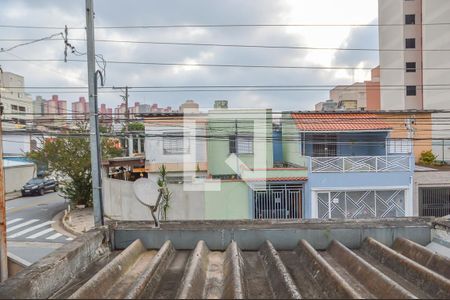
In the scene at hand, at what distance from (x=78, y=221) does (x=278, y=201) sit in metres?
10.7

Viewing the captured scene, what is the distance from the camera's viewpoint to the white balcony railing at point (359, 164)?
44.7 ft

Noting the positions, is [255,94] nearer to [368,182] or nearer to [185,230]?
[368,182]

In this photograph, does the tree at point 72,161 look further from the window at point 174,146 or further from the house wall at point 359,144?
the house wall at point 359,144

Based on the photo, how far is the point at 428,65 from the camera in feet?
97.5

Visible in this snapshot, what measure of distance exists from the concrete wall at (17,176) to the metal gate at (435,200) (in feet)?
98.9

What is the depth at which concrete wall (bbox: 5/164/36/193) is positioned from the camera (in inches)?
1133

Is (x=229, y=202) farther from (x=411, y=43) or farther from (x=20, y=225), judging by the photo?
(x=411, y=43)

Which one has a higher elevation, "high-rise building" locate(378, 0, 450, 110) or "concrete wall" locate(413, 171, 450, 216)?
"high-rise building" locate(378, 0, 450, 110)

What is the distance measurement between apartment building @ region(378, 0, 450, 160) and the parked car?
3065 centimetres

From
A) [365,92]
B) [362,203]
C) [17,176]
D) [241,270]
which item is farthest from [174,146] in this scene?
[365,92]

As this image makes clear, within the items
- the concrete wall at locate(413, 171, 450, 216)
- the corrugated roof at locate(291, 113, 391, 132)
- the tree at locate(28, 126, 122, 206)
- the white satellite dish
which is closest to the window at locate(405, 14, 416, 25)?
the corrugated roof at locate(291, 113, 391, 132)

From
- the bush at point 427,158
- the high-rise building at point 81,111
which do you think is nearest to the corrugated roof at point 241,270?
the high-rise building at point 81,111

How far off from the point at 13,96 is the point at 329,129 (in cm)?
3326

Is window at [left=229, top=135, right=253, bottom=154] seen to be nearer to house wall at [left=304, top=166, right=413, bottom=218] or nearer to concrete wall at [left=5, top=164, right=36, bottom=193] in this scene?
house wall at [left=304, top=166, right=413, bottom=218]
